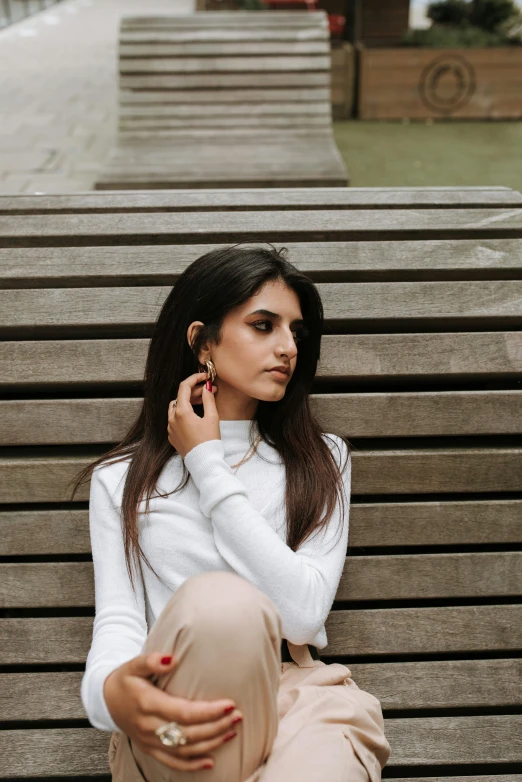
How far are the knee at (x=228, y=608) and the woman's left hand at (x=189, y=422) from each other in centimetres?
47

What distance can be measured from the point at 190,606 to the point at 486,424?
1214mm

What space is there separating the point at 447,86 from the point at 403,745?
853cm

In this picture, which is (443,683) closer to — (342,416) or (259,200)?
(342,416)

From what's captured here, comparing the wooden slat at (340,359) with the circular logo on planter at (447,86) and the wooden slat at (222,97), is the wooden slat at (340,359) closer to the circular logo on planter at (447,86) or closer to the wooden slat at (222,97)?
Result: the wooden slat at (222,97)

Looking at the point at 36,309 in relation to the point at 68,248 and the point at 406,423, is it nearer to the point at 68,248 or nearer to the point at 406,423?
the point at 68,248

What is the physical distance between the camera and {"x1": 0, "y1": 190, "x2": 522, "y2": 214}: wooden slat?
10.0 feet

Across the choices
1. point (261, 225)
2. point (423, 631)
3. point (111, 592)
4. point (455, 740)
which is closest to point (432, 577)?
Answer: point (423, 631)

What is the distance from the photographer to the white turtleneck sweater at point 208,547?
1896 millimetres

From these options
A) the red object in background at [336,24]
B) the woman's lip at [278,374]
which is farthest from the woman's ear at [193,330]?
the red object in background at [336,24]

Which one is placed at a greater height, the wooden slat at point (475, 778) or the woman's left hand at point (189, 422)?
the woman's left hand at point (189, 422)

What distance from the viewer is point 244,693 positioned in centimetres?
158

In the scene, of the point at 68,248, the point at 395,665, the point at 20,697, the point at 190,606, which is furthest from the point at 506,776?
the point at 68,248

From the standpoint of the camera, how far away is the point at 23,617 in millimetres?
2438

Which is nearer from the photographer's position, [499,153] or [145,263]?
[145,263]
